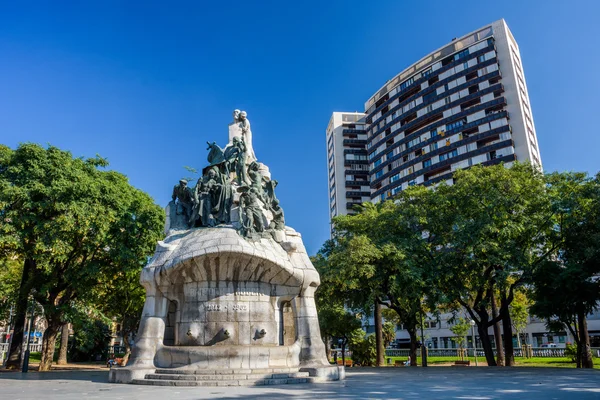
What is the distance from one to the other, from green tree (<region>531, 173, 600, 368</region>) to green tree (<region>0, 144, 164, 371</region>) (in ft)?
62.0

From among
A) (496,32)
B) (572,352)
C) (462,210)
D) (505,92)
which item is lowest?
(572,352)

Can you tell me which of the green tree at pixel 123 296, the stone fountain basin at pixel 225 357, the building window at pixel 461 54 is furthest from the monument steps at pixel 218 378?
the building window at pixel 461 54

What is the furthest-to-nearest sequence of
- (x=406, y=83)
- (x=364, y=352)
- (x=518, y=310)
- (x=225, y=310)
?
(x=406, y=83)
(x=518, y=310)
(x=364, y=352)
(x=225, y=310)

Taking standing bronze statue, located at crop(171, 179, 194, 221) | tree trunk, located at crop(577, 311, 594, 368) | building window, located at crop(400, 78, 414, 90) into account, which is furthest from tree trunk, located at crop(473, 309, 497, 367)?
building window, located at crop(400, 78, 414, 90)

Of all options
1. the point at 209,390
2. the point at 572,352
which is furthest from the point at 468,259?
the point at 209,390

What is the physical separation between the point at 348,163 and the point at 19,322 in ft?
226

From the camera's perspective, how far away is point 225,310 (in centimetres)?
1276

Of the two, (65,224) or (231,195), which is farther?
(65,224)

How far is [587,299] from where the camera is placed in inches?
736

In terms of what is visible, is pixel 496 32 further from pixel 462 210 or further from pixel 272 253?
pixel 272 253

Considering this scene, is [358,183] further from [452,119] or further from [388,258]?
[388,258]

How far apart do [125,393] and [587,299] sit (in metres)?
18.5

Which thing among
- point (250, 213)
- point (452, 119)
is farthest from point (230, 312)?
point (452, 119)

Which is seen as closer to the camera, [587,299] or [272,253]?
[272,253]
